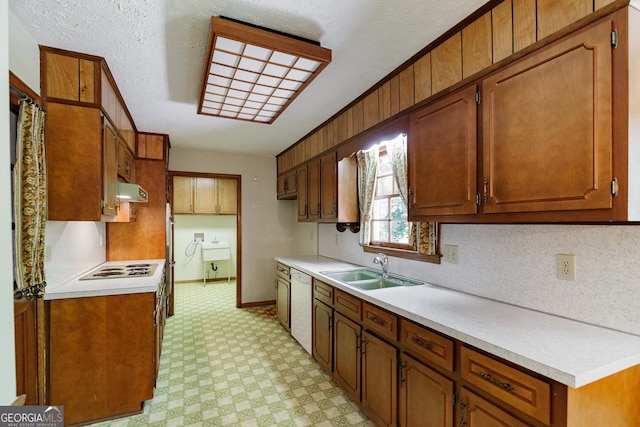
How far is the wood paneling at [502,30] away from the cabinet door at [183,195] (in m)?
5.86

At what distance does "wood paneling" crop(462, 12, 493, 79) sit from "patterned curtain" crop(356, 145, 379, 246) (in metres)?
1.26

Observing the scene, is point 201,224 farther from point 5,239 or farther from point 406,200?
point 5,239

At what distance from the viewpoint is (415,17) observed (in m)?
1.61

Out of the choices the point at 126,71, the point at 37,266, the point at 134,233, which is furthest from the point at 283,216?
the point at 37,266

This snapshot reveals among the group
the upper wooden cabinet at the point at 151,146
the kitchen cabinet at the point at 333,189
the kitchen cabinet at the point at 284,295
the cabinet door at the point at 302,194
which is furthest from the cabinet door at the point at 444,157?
the upper wooden cabinet at the point at 151,146

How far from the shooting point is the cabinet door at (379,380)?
5.96ft

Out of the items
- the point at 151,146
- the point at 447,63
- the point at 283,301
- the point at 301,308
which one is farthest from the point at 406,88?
the point at 151,146

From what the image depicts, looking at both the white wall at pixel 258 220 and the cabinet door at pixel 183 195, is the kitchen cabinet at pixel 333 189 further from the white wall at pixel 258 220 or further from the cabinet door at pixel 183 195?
the cabinet door at pixel 183 195

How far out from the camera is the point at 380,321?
1919 mm

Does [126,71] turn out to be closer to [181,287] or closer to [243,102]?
A: [243,102]

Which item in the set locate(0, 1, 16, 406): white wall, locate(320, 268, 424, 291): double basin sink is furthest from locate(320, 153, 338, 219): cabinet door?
locate(0, 1, 16, 406): white wall

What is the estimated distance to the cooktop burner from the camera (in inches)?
101

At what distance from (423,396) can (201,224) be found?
608cm

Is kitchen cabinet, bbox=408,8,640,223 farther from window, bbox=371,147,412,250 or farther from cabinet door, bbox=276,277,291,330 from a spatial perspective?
cabinet door, bbox=276,277,291,330
